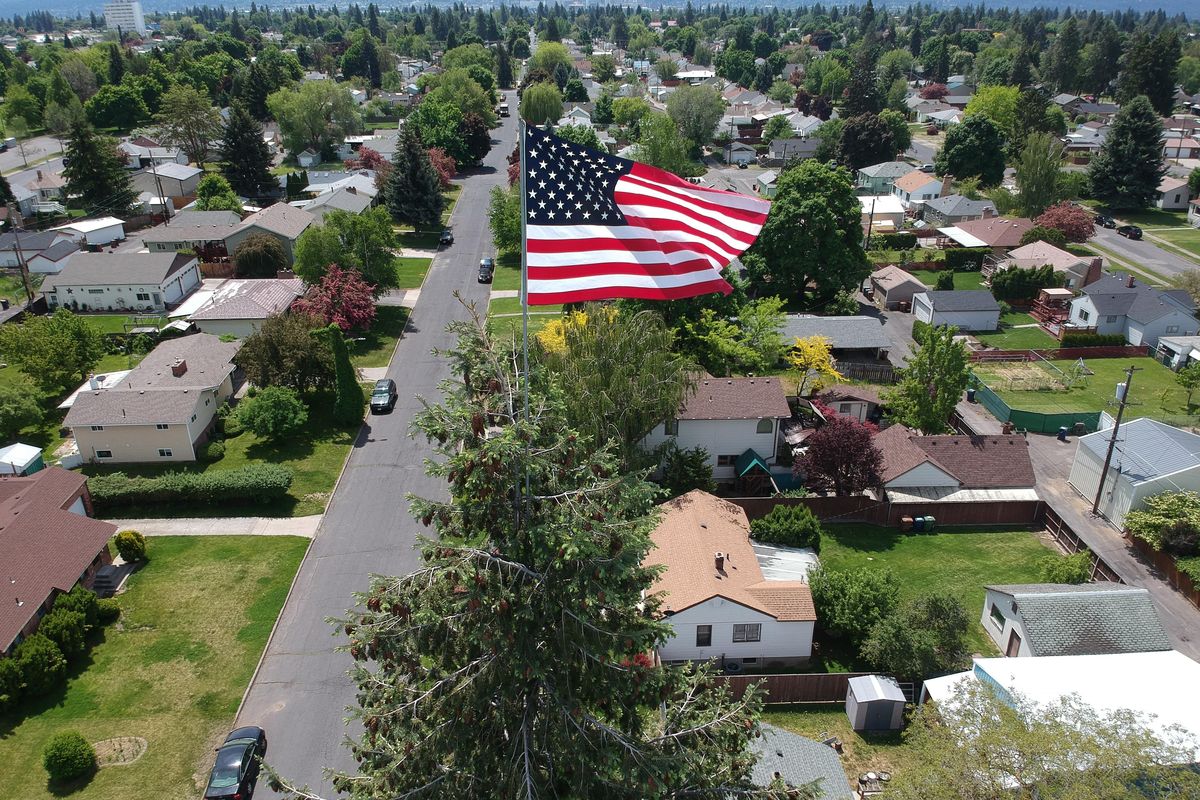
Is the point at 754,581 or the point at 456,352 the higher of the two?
the point at 456,352

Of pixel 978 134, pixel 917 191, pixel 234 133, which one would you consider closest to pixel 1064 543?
pixel 917 191

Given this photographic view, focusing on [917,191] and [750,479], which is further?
[917,191]

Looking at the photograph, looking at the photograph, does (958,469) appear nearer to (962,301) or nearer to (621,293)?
(962,301)

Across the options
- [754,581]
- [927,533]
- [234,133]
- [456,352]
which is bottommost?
[927,533]

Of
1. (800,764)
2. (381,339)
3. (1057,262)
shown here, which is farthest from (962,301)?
(800,764)

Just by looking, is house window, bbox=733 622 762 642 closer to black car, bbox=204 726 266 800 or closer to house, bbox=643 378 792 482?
house, bbox=643 378 792 482

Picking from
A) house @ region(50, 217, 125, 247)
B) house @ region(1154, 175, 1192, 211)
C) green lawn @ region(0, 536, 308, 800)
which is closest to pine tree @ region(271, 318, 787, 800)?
green lawn @ region(0, 536, 308, 800)

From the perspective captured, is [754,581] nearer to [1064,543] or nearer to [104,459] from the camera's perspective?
[1064,543]
